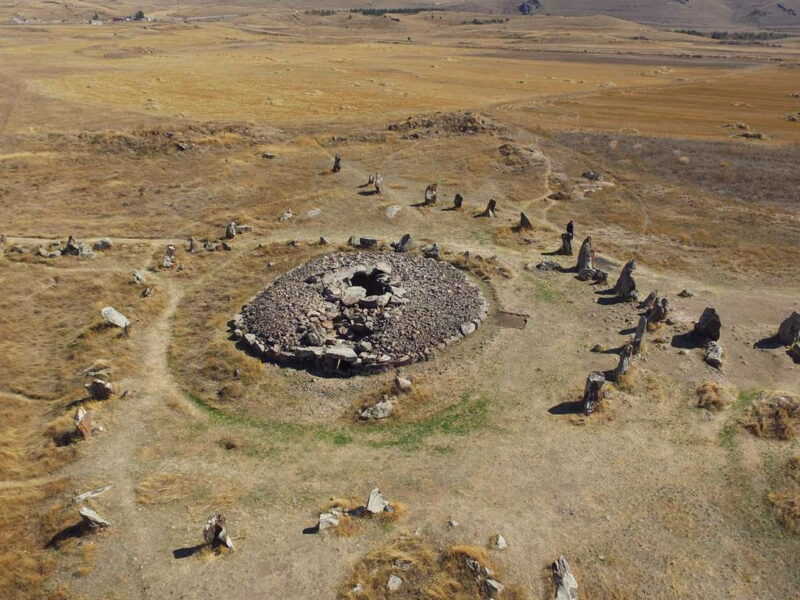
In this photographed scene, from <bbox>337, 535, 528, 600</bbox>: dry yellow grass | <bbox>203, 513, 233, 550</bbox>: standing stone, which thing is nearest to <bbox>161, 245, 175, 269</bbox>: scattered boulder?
<bbox>203, 513, 233, 550</bbox>: standing stone

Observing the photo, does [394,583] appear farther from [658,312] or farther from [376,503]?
[658,312]

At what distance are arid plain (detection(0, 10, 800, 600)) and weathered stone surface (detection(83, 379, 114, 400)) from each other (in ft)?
3.71

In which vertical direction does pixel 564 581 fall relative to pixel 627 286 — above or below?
below

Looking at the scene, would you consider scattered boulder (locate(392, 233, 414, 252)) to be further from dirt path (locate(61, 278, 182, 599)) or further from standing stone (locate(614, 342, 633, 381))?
standing stone (locate(614, 342, 633, 381))

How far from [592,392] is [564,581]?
10082 millimetres

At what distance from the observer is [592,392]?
1003 inches

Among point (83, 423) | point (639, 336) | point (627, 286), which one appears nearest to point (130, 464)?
point (83, 423)

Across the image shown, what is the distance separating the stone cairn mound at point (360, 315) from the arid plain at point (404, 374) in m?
1.16

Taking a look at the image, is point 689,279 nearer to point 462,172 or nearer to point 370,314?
point 370,314

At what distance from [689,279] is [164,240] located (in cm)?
4175

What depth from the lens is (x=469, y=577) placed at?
17766 mm

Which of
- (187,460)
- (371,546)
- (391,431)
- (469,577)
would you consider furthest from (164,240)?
(469,577)

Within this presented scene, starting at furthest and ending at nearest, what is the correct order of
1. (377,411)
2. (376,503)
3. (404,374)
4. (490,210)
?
1. (490,210)
2. (404,374)
3. (377,411)
4. (376,503)

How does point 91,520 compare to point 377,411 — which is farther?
point 377,411
